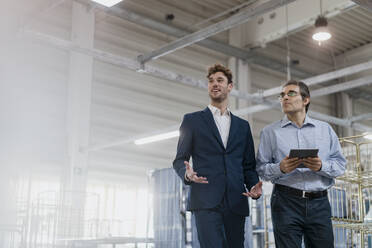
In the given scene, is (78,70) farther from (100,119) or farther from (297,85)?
(297,85)

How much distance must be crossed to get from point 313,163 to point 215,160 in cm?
61

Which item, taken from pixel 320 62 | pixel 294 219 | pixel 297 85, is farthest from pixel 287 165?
pixel 320 62

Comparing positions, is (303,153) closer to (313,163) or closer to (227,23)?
(313,163)

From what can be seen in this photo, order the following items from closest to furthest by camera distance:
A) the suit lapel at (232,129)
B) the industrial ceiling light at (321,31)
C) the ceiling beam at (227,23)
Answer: the suit lapel at (232,129) < the ceiling beam at (227,23) < the industrial ceiling light at (321,31)

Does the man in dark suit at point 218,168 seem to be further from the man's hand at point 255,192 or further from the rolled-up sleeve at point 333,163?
the rolled-up sleeve at point 333,163

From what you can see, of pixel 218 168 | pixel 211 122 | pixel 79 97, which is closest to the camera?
pixel 218 168

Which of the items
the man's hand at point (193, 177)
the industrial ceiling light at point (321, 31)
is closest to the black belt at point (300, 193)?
the man's hand at point (193, 177)

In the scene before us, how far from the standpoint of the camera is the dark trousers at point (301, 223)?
A: 305 centimetres

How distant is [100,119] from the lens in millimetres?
13195

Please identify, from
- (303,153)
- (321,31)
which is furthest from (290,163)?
(321,31)

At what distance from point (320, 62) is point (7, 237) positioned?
1179 centimetres

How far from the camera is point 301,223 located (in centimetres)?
308

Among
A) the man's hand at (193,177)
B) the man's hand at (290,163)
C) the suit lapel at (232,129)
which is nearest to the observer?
the man's hand at (193,177)

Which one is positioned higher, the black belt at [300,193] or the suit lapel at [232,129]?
the suit lapel at [232,129]
